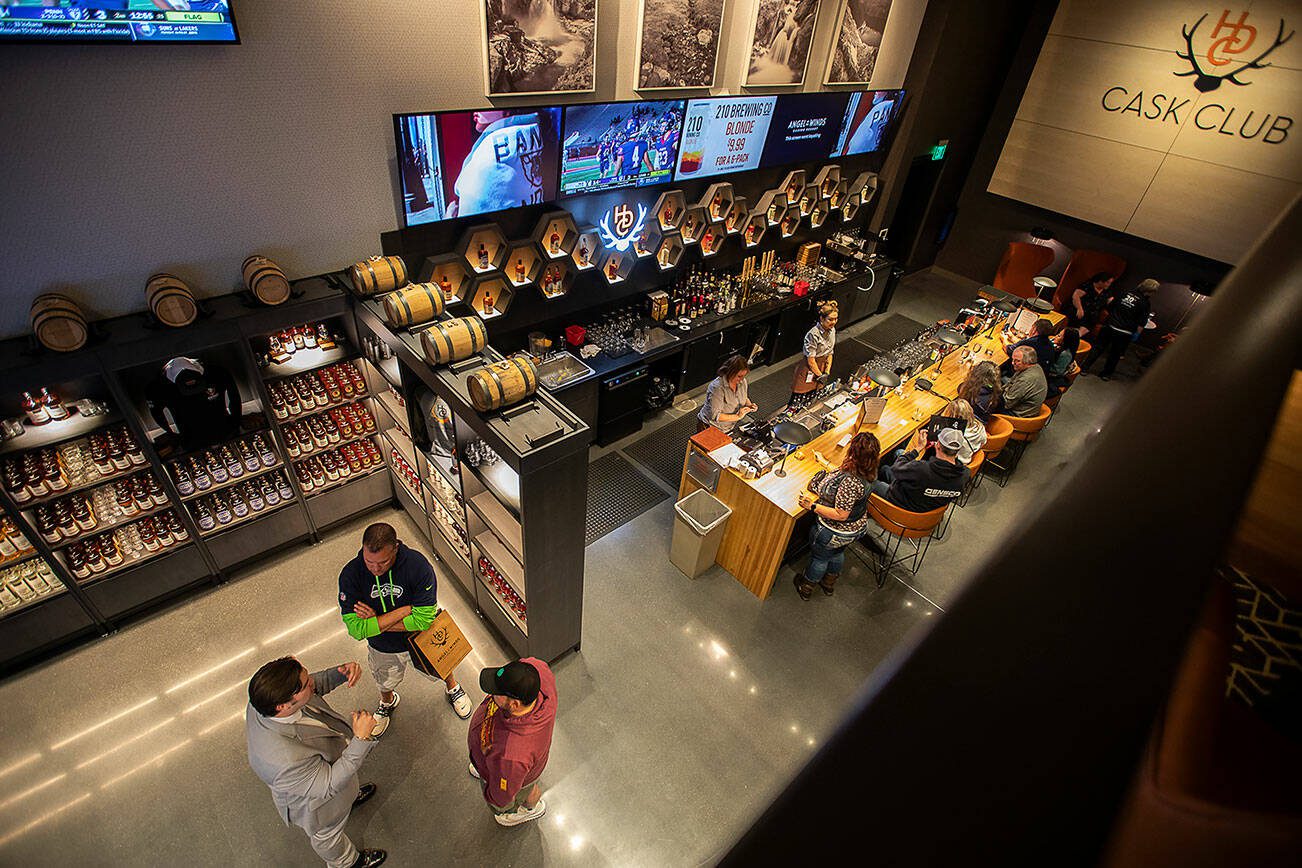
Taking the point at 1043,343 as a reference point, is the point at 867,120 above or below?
above

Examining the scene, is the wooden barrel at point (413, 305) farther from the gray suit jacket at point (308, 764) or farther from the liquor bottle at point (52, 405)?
the gray suit jacket at point (308, 764)

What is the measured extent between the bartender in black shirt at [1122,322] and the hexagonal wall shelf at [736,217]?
4714mm

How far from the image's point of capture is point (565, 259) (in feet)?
19.1

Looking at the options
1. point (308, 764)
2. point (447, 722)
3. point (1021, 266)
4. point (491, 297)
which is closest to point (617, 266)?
point (491, 297)

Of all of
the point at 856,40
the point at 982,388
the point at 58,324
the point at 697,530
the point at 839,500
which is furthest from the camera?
the point at 856,40

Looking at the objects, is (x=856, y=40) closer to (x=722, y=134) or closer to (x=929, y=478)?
(x=722, y=134)

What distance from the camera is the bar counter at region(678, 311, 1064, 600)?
478 cm

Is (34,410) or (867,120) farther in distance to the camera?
(867,120)

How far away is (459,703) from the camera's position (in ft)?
13.7

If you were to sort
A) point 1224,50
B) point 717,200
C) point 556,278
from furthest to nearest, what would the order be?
1. point 1224,50
2. point 717,200
3. point 556,278

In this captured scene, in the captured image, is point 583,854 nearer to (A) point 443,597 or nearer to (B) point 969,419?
(A) point 443,597

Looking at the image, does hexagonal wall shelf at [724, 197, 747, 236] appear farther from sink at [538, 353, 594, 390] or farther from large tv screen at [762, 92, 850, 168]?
sink at [538, 353, 594, 390]

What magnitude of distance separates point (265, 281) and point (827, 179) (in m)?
6.59

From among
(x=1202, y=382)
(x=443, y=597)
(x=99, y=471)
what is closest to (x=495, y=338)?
(x=443, y=597)
